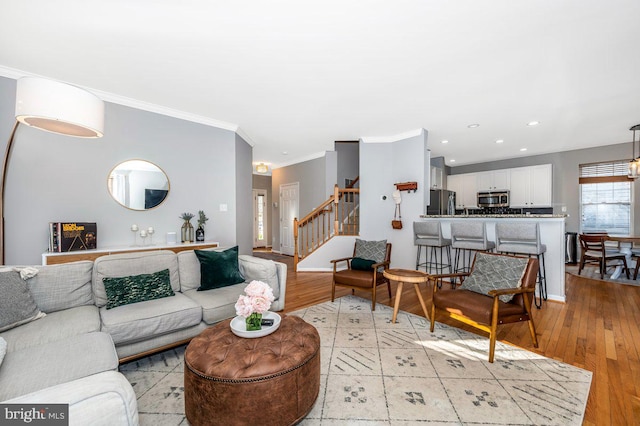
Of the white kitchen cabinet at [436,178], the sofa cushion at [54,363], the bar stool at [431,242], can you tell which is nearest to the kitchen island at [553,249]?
the bar stool at [431,242]

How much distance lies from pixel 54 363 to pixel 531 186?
8.85 m

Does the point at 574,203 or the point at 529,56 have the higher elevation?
the point at 529,56

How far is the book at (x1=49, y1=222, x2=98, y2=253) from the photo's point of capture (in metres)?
3.05

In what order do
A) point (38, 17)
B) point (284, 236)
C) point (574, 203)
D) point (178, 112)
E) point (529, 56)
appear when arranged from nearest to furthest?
point (38, 17) → point (529, 56) → point (178, 112) → point (574, 203) → point (284, 236)

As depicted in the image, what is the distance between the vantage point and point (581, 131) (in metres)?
5.04

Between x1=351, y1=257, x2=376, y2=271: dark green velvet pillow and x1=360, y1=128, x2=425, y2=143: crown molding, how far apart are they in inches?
106

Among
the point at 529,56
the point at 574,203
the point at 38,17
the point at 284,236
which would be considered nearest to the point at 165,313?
the point at 38,17

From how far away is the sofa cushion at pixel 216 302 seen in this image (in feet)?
7.75

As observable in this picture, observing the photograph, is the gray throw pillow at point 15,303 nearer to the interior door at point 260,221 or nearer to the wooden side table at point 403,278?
the wooden side table at point 403,278

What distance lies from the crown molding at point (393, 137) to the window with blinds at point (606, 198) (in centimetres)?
464

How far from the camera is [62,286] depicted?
2.20 m

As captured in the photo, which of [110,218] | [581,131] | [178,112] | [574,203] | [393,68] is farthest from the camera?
[574,203]

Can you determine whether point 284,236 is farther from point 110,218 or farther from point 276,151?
point 110,218

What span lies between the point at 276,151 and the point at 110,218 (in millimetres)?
3887
